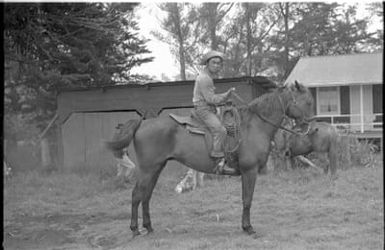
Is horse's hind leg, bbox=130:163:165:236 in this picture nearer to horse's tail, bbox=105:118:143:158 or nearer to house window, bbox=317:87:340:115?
horse's tail, bbox=105:118:143:158

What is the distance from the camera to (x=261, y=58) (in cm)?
2773

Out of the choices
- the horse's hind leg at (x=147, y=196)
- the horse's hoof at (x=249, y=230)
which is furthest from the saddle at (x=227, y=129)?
the horse's hoof at (x=249, y=230)

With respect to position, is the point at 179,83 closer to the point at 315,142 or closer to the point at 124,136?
the point at 315,142

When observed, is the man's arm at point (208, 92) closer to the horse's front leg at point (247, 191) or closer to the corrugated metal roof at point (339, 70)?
the horse's front leg at point (247, 191)

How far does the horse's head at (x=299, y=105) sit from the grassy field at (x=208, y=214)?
158 centimetres

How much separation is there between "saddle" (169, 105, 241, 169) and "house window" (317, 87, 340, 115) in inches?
632

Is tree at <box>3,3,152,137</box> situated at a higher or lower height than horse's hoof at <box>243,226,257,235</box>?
higher

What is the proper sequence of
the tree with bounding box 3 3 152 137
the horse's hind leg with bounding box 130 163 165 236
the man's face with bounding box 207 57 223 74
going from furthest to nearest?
the tree with bounding box 3 3 152 137 → the horse's hind leg with bounding box 130 163 165 236 → the man's face with bounding box 207 57 223 74

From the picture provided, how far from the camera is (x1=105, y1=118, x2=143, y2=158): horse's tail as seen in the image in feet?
21.5

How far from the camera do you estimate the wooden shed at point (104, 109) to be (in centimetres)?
1412

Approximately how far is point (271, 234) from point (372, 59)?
1788 centimetres

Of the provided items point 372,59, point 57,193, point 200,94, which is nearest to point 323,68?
point 372,59

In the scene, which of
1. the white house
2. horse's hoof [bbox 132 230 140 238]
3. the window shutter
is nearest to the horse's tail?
horse's hoof [bbox 132 230 140 238]

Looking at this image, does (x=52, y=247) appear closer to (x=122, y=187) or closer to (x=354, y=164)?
(x=122, y=187)
